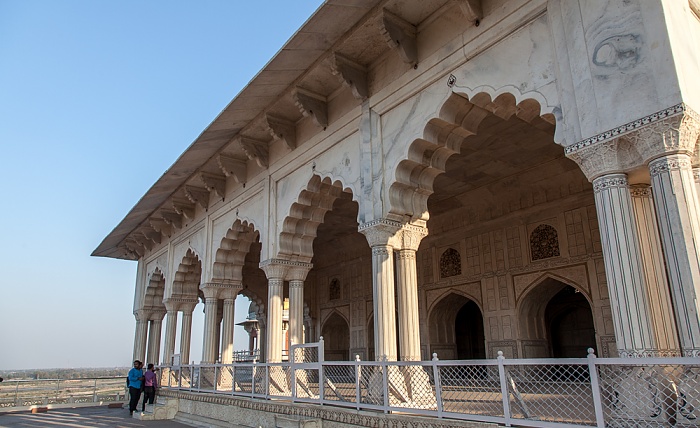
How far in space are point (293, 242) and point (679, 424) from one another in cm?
679

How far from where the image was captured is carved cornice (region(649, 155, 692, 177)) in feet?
14.0

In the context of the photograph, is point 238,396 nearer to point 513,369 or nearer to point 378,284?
point 378,284

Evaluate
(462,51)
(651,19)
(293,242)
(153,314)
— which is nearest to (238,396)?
(293,242)

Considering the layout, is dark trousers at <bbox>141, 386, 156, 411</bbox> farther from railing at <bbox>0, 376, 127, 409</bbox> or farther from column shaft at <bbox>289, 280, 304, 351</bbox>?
column shaft at <bbox>289, 280, 304, 351</bbox>

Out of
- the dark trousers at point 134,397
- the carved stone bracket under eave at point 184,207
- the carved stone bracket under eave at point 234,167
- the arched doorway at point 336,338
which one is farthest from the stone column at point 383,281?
the arched doorway at point 336,338

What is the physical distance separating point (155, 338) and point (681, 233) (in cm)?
1612

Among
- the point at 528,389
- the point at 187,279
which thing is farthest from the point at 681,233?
the point at 187,279

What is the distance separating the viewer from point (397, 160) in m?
7.11

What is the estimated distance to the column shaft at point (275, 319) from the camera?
9391mm

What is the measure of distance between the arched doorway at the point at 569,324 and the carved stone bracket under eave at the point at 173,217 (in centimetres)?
961

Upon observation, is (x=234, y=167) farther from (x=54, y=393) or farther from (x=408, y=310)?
(x=54, y=393)

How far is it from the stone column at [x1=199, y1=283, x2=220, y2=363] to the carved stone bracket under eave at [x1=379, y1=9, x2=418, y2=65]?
7.03 meters

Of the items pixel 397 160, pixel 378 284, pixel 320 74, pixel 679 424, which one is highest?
pixel 320 74

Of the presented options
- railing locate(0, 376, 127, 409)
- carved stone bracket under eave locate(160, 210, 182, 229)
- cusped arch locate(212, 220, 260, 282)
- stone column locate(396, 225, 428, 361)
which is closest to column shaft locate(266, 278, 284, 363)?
cusped arch locate(212, 220, 260, 282)
